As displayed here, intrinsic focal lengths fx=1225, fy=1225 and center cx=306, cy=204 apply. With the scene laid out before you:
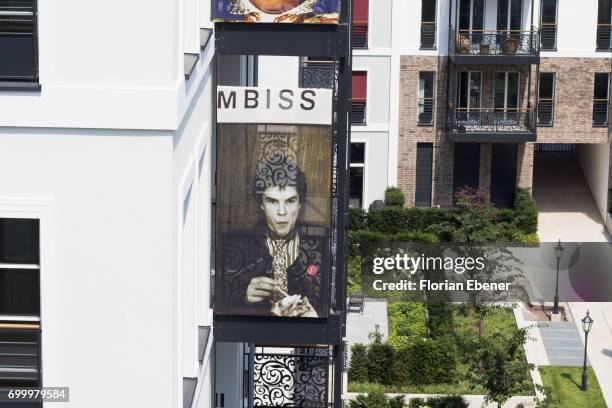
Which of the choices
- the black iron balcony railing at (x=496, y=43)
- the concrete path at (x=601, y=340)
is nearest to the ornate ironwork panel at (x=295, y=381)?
the concrete path at (x=601, y=340)

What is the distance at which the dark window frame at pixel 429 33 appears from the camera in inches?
1399

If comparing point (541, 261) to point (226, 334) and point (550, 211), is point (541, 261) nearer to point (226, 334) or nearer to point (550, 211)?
point (550, 211)

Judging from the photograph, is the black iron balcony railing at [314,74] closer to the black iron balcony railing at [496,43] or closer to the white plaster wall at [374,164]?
the white plaster wall at [374,164]

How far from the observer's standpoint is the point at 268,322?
31.9ft

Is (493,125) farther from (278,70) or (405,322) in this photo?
(278,70)

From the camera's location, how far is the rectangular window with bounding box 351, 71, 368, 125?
116 ft

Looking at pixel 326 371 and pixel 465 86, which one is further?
pixel 465 86

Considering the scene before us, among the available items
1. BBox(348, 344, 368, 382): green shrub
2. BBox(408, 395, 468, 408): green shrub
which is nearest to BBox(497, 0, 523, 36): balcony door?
BBox(348, 344, 368, 382): green shrub

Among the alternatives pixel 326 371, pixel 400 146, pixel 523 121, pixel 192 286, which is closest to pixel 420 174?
pixel 400 146

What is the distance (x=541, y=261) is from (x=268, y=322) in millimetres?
23695

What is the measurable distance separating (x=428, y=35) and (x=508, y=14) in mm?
2369

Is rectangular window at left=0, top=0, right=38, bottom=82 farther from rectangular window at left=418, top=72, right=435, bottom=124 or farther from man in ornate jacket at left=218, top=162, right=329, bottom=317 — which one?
rectangular window at left=418, top=72, right=435, bottom=124

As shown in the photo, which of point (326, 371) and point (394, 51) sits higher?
point (394, 51)

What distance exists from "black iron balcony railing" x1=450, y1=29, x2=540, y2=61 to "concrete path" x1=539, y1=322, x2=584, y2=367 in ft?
31.3
